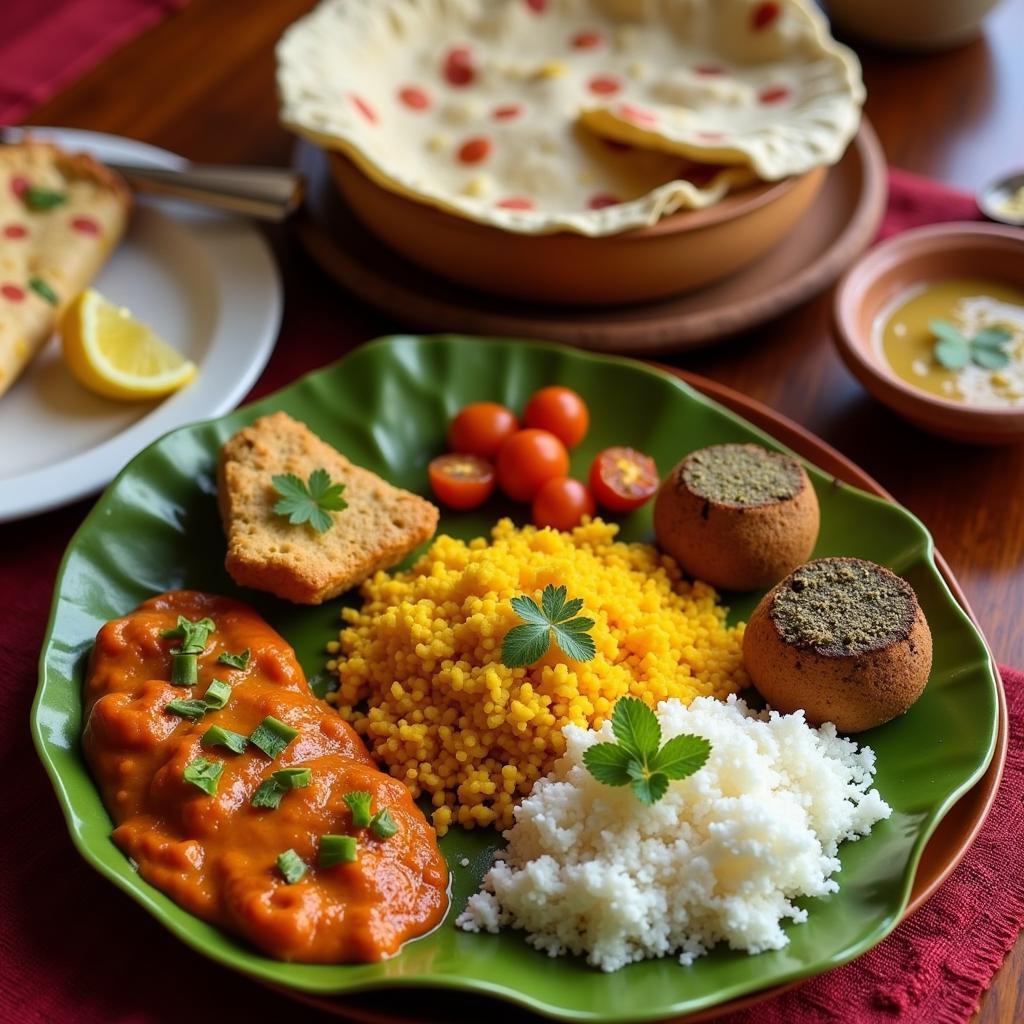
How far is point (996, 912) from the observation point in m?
2.20

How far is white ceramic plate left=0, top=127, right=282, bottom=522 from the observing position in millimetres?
3062

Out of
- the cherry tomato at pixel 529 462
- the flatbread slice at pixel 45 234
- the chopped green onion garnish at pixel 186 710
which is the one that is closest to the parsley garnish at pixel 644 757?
the chopped green onion garnish at pixel 186 710

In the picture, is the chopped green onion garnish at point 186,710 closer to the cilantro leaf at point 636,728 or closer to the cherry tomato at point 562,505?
the cilantro leaf at point 636,728

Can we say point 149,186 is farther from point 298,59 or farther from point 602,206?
point 602,206

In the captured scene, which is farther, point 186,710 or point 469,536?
point 469,536

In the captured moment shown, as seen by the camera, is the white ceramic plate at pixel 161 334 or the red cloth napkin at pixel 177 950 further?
the white ceramic plate at pixel 161 334

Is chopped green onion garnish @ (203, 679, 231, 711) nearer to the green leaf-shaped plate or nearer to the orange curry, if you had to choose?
the orange curry

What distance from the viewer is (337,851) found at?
2072 mm

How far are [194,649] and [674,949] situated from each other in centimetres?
113

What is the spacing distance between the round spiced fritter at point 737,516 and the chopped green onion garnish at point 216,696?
41.4 inches

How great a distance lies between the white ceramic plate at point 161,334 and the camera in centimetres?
306

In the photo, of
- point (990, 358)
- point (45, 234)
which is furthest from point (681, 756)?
point (45, 234)

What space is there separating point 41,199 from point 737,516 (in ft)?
7.91

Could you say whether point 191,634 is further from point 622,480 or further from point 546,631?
point 622,480
